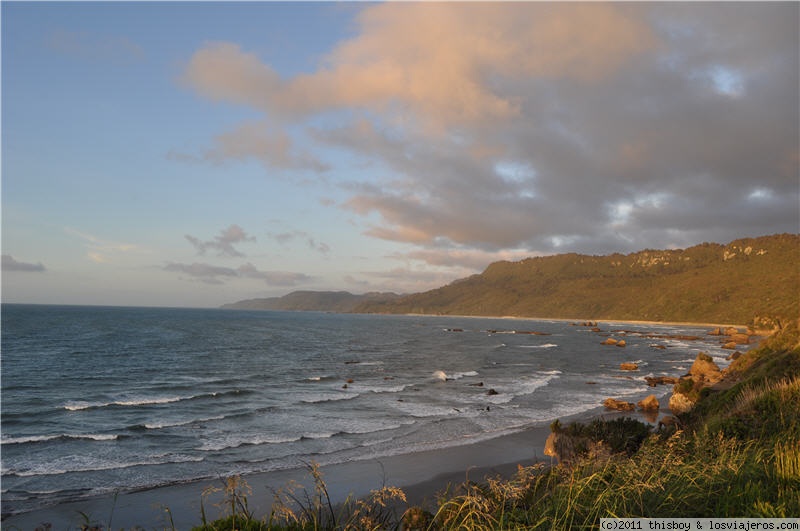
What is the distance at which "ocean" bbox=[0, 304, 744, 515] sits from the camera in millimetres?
19500

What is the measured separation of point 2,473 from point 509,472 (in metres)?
→ 20.3

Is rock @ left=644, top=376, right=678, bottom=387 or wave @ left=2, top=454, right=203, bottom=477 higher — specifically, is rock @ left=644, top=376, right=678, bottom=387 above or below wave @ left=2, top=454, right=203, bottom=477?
below

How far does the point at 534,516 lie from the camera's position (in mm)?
6152

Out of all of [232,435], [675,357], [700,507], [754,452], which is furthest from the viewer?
[675,357]

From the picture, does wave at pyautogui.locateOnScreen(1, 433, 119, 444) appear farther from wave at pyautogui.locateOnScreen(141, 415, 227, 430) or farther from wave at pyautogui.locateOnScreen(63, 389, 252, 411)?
wave at pyautogui.locateOnScreen(63, 389, 252, 411)

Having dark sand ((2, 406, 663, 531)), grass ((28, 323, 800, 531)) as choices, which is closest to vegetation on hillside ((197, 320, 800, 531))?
grass ((28, 323, 800, 531))

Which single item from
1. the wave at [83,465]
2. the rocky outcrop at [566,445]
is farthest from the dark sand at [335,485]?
the wave at [83,465]

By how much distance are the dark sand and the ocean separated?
3.36 ft

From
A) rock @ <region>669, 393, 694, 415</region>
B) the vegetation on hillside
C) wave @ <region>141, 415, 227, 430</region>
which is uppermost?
the vegetation on hillside

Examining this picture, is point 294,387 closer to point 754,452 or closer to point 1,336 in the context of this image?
point 754,452

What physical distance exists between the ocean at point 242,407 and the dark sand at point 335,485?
3.36ft

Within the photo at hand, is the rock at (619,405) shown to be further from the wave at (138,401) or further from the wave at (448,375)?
the wave at (138,401)

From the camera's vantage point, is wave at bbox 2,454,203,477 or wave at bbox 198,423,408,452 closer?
wave at bbox 2,454,203,477

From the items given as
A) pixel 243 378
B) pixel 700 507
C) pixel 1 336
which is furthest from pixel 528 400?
pixel 1 336
